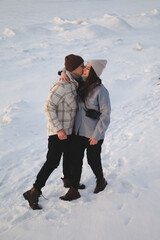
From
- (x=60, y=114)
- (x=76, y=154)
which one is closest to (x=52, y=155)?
(x=76, y=154)

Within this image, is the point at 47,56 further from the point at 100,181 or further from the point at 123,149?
the point at 100,181

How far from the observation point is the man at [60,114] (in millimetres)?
2102

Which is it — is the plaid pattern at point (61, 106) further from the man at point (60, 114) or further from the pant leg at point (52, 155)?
the pant leg at point (52, 155)

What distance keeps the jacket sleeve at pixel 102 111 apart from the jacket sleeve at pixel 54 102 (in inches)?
14.1

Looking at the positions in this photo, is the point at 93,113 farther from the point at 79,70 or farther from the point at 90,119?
the point at 79,70

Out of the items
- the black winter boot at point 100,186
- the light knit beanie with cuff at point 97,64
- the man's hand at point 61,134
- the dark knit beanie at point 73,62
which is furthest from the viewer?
the black winter boot at point 100,186

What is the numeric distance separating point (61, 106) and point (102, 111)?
1.34 feet

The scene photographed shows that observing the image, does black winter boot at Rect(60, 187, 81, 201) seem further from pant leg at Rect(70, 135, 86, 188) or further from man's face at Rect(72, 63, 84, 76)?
man's face at Rect(72, 63, 84, 76)

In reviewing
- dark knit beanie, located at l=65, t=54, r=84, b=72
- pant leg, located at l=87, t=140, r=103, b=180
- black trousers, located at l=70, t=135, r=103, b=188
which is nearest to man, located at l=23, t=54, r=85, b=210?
dark knit beanie, located at l=65, t=54, r=84, b=72

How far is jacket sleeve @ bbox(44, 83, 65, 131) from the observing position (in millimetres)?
2098

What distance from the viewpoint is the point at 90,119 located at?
217 cm

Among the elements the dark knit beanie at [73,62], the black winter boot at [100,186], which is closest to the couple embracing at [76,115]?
the dark knit beanie at [73,62]

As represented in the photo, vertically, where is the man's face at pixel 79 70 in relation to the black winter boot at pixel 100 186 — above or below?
above

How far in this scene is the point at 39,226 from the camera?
2088 millimetres
